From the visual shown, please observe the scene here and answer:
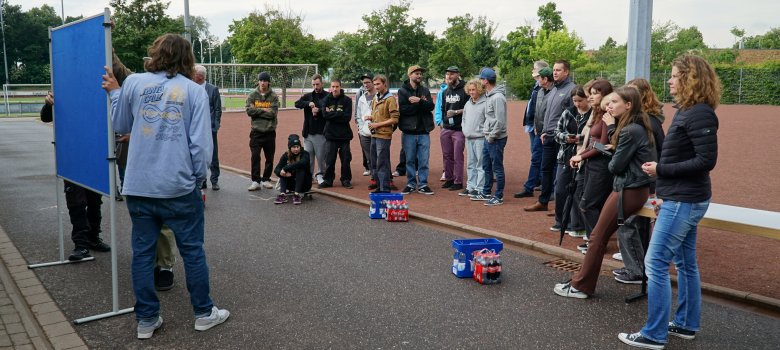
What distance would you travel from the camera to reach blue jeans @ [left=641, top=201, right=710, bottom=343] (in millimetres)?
4332

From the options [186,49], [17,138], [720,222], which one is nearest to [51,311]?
[186,49]

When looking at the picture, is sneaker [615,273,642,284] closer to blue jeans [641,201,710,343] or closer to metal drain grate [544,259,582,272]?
metal drain grate [544,259,582,272]

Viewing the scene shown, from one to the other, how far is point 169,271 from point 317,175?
6.04 m

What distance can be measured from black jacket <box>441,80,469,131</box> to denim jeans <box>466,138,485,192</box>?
2.05 feet

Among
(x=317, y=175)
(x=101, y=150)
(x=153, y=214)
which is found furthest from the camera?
(x=317, y=175)

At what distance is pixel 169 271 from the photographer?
577 centimetres

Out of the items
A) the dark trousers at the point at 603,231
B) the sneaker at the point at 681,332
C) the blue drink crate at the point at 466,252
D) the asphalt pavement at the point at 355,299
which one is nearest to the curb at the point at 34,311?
the asphalt pavement at the point at 355,299

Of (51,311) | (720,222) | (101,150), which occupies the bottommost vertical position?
(51,311)

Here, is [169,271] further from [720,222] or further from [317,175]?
[317,175]

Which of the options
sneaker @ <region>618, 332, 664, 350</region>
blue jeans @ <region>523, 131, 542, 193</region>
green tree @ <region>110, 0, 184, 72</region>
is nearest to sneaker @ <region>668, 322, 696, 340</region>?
sneaker @ <region>618, 332, 664, 350</region>

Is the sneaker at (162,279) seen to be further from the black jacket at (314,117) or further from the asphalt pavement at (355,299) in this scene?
the black jacket at (314,117)

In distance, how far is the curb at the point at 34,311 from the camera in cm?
459

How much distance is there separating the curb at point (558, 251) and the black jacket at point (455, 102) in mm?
2137

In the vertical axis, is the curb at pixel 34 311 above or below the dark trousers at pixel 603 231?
below
